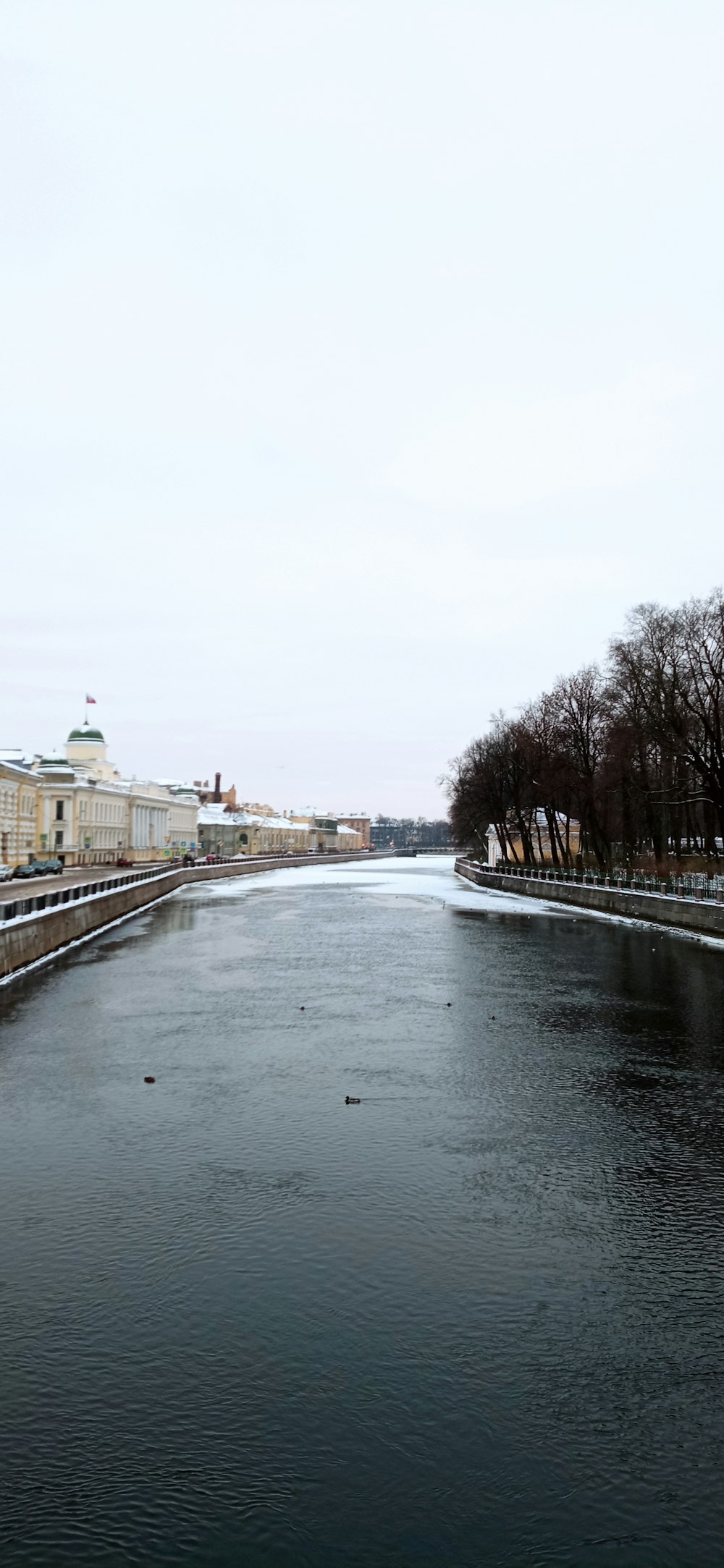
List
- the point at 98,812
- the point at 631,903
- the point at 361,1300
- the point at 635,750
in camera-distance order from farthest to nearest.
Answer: the point at 98,812, the point at 635,750, the point at 631,903, the point at 361,1300

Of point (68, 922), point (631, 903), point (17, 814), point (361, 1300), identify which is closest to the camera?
point (361, 1300)

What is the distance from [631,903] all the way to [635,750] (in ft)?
47.3

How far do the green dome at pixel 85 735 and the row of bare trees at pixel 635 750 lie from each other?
69437 mm

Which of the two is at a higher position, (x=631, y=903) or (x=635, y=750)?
(x=635, y=750)

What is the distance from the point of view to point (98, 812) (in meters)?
131

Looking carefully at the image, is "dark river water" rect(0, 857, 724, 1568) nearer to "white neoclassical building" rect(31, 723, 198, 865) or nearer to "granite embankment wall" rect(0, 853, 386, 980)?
"granite embankment wall" rect(0, 853, 386, 980)

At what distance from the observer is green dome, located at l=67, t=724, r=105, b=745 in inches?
6009

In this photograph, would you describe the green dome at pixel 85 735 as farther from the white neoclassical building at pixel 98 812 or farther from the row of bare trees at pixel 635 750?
the row of bare trees at pixel 635 750

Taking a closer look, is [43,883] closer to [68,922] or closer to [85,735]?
[68,922]

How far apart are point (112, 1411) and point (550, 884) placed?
200 ft

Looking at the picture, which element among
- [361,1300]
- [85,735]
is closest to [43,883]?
[361,1300]

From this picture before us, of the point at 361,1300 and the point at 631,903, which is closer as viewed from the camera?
the point at 361,1300

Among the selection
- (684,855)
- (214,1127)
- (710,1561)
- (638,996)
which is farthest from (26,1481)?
(684,855)

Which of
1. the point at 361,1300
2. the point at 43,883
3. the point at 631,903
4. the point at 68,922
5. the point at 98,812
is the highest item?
the point at 98,812
